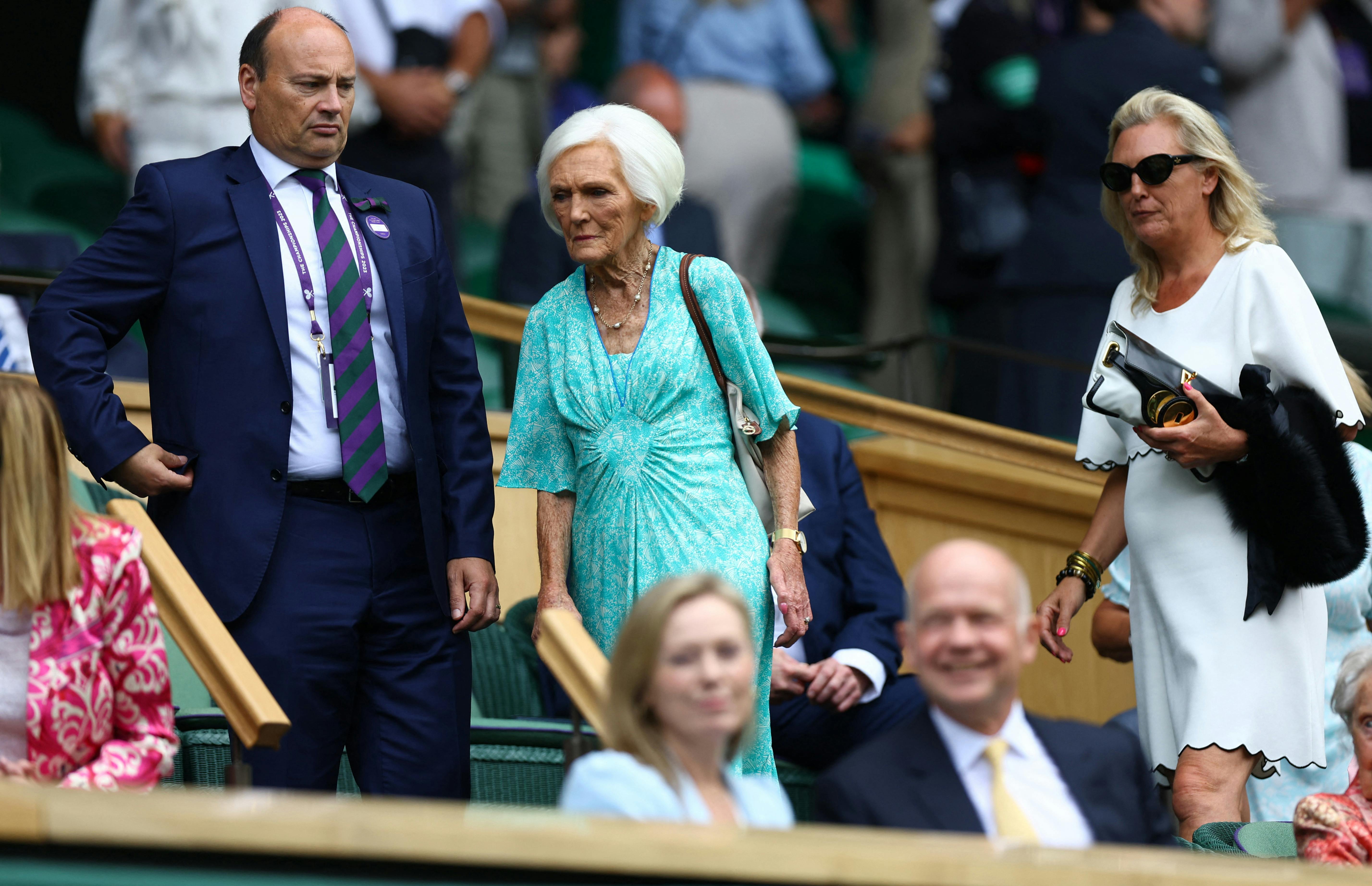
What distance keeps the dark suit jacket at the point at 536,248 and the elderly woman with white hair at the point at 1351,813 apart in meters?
3.21

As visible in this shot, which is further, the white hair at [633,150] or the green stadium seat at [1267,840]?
the white hair at [633,150]

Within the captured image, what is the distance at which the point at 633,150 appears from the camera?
11.2 feet

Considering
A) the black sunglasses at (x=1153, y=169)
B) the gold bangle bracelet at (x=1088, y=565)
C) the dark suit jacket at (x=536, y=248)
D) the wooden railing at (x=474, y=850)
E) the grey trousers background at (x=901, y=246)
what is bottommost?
the wooden railing at (x=474, y=850)

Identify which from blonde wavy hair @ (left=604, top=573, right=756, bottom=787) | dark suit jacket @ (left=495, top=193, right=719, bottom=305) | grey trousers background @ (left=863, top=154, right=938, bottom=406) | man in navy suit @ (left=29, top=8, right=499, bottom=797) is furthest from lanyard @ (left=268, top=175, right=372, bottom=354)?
grey trousers background @ (left=863, top=154, right=938, bottom=406)

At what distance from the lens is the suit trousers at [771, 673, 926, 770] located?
4453 millimetres

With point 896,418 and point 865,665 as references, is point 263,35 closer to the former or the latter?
point 865,665

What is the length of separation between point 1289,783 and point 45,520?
259 cm

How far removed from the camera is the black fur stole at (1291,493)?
352cm

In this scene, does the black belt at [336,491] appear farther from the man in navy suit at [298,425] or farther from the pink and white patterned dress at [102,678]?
the pink and white patterned dress at [102,678]

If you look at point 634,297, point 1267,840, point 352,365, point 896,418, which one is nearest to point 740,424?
point 634,297

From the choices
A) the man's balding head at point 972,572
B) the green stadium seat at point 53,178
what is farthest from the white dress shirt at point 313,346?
the green stadium seat at point 53,178

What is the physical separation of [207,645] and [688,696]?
78cm

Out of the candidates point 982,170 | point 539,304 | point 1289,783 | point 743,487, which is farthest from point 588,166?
point 982,170

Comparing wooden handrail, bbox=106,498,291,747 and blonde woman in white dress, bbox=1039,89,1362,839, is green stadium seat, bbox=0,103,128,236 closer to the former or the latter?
wooden handrail, bbox=106,498,291,747
